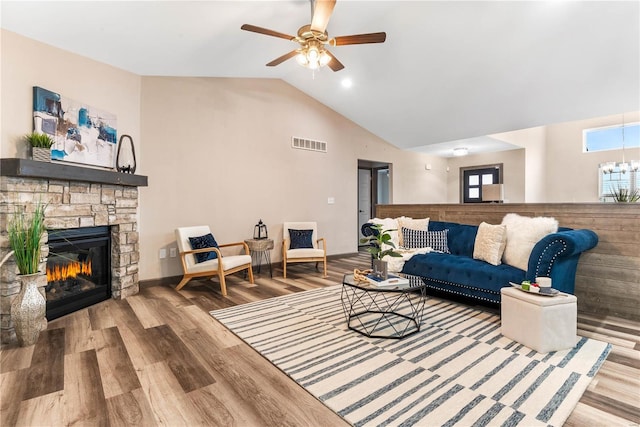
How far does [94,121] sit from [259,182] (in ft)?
7.76

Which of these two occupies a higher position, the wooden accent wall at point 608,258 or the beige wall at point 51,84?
the beige wall at point 51,84

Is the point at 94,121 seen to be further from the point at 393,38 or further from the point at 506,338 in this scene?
the point at 506,338

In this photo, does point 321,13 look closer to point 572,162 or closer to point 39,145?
point 39,145

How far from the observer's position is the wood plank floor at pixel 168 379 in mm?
1653

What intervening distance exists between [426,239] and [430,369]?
7.52ft

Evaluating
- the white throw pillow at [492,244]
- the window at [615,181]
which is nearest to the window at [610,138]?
the window at [615,181]

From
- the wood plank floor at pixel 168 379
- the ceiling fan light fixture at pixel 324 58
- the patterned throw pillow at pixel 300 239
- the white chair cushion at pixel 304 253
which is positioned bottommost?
the wood plank floor at pixel 168 379

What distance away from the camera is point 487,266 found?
10.5ft

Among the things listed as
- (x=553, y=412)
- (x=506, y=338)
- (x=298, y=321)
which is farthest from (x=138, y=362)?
(x=506, y=338)

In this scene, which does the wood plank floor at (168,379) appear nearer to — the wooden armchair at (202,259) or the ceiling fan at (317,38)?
the wooden armchair at (202,259)

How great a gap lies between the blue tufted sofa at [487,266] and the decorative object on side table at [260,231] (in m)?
2.46

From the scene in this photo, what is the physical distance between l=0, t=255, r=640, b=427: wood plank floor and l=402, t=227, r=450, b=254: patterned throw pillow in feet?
5.21

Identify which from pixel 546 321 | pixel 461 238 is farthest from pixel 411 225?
pixel 546 321

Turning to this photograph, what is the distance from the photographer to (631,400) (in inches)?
69.4
